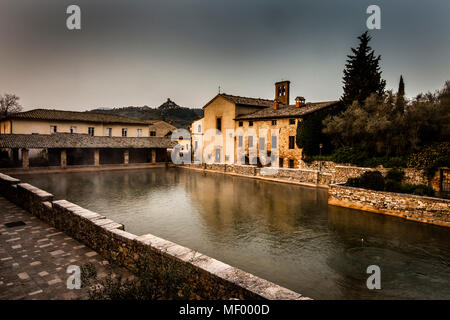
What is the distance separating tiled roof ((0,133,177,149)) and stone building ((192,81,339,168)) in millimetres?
6343

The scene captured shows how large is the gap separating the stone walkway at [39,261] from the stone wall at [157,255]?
27cm

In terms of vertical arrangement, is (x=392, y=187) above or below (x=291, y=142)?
below

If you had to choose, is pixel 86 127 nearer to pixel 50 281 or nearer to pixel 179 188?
pixel 179 188

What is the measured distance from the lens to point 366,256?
8.17 meters

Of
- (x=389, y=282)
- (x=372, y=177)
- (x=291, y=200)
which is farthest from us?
(x=291, y=200)

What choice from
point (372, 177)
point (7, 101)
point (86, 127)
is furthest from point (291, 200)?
point (7, 101)

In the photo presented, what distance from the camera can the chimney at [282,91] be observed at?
1369 inches

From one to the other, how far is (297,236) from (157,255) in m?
6.25

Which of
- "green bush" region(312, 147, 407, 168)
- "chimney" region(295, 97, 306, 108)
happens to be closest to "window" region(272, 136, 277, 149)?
"chimney" region(295, 97, 306, 108)

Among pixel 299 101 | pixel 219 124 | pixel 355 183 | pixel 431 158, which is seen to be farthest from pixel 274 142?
pixel 431 158

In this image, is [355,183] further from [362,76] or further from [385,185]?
[362,76]

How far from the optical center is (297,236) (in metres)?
9.92

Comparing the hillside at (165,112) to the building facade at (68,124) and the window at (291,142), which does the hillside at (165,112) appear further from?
the window at (291,142)

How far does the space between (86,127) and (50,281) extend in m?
34.7
